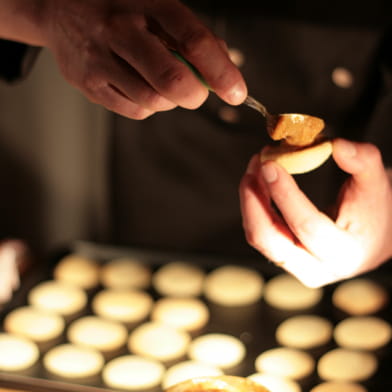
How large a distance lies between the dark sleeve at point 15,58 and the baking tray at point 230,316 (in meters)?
0.43

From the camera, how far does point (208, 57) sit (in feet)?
2.69

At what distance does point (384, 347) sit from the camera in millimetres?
1193

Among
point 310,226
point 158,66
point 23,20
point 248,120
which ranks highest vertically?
point 248,120

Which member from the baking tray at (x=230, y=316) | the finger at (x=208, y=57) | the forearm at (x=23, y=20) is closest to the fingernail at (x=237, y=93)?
the finger at (x=208, y=57)

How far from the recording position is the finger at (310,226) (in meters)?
0.90

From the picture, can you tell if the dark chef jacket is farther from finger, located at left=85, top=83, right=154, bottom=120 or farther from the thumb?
the thumb

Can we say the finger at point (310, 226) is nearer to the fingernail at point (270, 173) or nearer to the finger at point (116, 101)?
the fingernail at point (270, 173)

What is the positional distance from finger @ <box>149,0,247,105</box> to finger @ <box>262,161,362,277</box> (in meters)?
0.13

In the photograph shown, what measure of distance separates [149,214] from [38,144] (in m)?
0.61

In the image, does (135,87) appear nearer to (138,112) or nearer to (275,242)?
(138,112)

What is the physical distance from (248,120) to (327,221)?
67 centimetres

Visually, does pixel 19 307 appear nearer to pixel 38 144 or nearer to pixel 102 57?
pixel 102 57

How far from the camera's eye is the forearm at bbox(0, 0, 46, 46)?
1021 millimetres

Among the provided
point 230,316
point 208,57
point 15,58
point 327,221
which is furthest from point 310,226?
point 15,58
